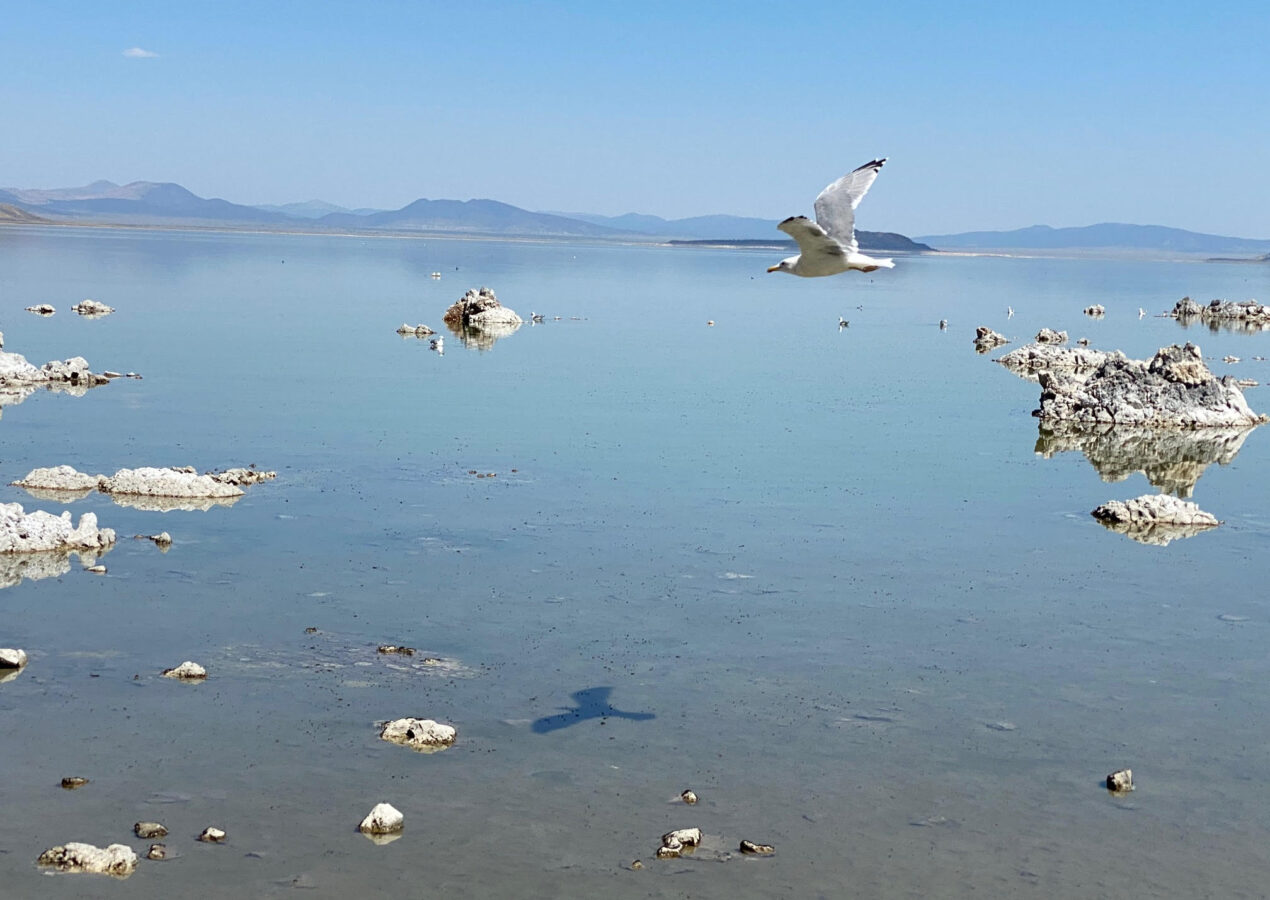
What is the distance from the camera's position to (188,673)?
18578 mm

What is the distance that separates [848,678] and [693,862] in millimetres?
5590

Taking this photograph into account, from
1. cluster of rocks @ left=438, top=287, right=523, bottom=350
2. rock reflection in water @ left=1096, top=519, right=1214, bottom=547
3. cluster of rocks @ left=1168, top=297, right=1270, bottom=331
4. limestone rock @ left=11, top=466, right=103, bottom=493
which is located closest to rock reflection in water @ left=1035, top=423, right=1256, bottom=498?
rock reflection in water @ left=1096, top=519, right=1214, bottom=547

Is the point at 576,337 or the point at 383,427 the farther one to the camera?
the point at 576,337

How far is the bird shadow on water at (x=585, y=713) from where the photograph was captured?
1777 cm

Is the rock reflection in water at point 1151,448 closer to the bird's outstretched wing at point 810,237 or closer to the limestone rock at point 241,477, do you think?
the bird's outstretched wing at point 810,237

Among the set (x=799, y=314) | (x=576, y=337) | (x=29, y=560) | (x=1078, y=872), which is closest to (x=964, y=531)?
(x=1078, y=872)

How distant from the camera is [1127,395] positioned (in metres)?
42.6

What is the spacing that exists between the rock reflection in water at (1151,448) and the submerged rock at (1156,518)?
11.4 ft

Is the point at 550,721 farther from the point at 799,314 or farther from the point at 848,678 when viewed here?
the point at 799,314

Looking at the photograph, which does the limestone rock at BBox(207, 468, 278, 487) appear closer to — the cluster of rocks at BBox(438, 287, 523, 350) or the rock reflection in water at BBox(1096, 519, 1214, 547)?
the rock reflection in water at BBox(1096, 519, 1214, 547)

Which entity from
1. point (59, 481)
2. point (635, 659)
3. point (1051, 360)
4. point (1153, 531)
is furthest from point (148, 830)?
point (1051, 360)

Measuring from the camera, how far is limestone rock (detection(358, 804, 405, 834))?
587 inches

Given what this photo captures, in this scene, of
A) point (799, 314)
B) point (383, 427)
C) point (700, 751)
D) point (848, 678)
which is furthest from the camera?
point (799, 314)

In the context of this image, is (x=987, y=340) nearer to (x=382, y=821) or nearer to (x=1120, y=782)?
(x=1120, y=782)
